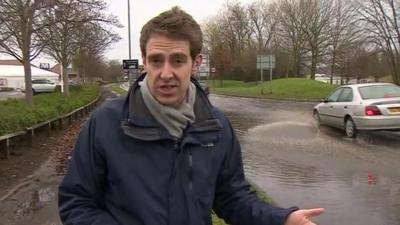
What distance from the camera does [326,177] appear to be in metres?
8.88

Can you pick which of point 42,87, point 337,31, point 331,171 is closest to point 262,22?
point 337,31

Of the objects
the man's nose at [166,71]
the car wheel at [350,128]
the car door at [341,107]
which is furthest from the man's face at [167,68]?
the car door at [341,107]

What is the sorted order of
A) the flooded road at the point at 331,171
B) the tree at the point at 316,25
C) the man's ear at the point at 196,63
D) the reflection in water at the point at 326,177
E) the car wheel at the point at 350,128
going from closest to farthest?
the man's ear at the point at 196,63 < the reflection in water at the point at 326,177 < the flooded road at the point at 331,171 < the car wheel at the point at 350,128 < the tree at the point at 316,25

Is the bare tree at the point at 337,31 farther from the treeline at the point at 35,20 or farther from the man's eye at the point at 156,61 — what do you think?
the man's eye at the point at 156,61

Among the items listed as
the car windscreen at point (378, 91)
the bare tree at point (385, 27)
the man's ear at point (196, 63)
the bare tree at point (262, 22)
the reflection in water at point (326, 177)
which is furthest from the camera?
the bare tree at point (262, 22)

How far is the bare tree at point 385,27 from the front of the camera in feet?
139

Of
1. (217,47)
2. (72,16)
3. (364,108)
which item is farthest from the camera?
→ (217,47)

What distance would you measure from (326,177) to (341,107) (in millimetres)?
6149

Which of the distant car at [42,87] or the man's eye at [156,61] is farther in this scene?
the distant car at [42,87]

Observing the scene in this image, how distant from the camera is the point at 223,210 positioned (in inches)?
100

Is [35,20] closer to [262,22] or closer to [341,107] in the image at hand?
[341,107]

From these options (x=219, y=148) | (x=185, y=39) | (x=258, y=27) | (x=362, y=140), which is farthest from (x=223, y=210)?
(x=258, y=27)

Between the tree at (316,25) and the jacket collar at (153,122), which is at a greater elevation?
the tree at (316,25)

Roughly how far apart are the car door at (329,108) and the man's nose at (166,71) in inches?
534
